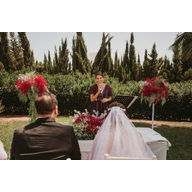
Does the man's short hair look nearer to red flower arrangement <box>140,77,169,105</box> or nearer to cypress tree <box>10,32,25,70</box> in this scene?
red flower arrangement <box>140,77,169,105</box>

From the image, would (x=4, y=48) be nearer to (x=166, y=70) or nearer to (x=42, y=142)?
(x=166, y=70)

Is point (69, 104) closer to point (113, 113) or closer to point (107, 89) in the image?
point (107, 89)

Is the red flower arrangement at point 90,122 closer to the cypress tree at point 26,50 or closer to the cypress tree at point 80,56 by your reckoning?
the cypress tree at point 80,56

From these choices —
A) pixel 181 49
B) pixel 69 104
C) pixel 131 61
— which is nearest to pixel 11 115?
pixel 69 104

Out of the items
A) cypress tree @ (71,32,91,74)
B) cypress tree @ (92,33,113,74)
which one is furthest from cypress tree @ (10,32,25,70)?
cypress tree @ (92,33,113,74)

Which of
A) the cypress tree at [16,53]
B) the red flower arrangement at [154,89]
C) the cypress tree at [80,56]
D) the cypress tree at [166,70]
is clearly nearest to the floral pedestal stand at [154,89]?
the red flower arrangement at [154,89]

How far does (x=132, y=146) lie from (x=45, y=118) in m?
1.19

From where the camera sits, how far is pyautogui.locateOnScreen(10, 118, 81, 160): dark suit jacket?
1568 mm

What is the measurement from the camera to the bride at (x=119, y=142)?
2236mm

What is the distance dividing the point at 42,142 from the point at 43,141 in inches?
0.5

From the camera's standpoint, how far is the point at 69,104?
10797mm

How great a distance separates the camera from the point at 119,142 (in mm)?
2236

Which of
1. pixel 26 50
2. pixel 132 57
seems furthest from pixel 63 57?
pixel 132 57

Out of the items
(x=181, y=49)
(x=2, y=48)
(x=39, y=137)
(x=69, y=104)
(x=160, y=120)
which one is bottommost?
(x=160, y=120)
